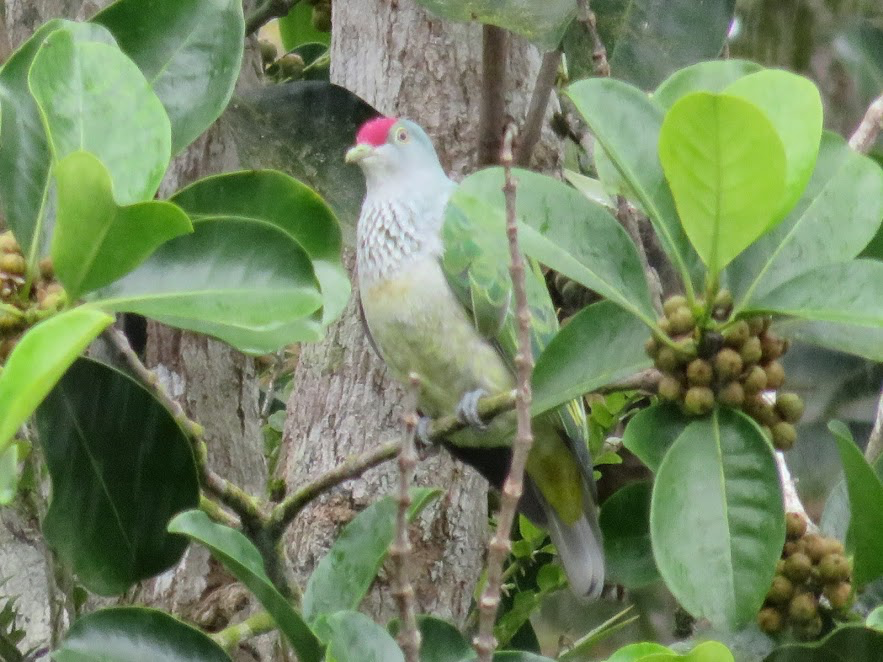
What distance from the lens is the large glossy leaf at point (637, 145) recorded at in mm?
1188

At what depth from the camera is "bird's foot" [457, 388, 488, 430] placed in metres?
1.61

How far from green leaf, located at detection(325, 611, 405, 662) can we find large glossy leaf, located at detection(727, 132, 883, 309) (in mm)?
488

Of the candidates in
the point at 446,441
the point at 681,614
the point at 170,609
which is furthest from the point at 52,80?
the point at 681,614

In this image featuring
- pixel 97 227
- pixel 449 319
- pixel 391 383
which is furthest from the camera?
pixel 391 383

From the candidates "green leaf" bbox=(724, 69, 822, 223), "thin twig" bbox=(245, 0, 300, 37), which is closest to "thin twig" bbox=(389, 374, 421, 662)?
"green leaf" bbox=(724, 69, 822, 223)

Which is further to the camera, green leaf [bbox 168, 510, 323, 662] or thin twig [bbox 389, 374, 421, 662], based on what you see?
green leaf [bbox 168, 510, 323, 662]

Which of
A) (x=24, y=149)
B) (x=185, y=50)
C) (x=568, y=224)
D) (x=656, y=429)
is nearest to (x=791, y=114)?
(x=568, y=224)

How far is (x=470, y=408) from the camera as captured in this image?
5.63 feet

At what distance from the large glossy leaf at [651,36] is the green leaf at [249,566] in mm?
812

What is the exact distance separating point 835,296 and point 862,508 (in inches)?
10.0

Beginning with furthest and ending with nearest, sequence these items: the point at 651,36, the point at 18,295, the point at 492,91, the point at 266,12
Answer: the point at 266,12 → the point at 492,91 → the point at 651,36 → the point at 18,295

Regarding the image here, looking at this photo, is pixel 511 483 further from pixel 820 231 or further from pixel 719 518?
pixel 820 231

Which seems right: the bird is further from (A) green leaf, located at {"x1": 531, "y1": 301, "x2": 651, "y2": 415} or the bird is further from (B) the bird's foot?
(A) green leaf, located at {"x1": 531, "y1": 301, "x2": 651, "y2": 415}

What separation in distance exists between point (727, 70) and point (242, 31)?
21.1 inches
